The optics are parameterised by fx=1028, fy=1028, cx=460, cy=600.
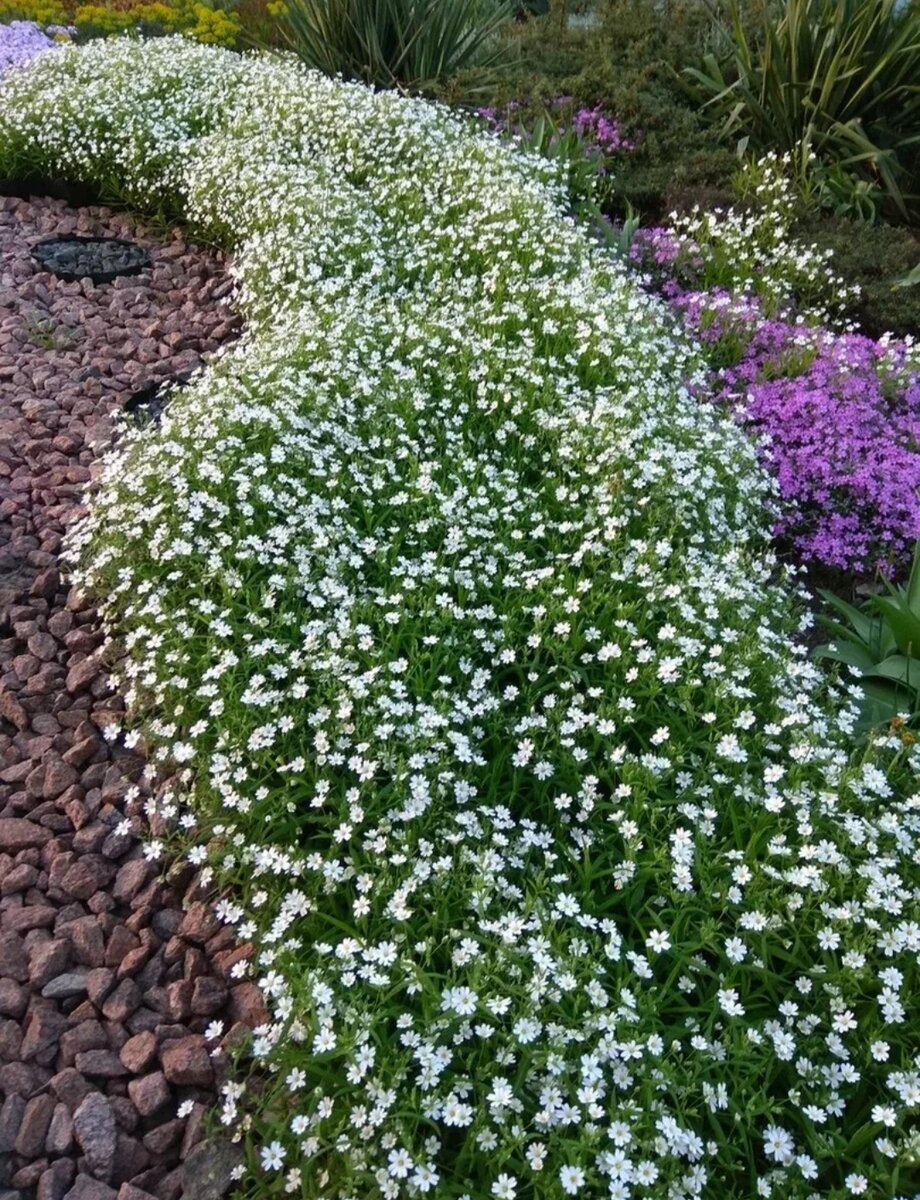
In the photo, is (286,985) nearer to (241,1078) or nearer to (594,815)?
(241,1078)

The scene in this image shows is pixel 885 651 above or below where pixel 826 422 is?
below

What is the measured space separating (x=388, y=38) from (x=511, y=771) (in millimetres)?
8851

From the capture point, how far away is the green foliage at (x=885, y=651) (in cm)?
360

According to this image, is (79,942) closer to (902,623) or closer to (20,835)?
(20,835)

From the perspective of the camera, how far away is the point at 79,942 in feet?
→ 9.64

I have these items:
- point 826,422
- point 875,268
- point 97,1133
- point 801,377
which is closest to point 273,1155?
point 97,1133

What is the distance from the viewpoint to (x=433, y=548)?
3.72 m

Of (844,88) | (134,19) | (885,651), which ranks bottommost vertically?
(134,19)

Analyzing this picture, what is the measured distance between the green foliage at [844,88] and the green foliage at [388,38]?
9.13ft

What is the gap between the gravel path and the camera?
2.52 m

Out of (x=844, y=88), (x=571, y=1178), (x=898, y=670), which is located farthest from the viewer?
(x=844, y=88)

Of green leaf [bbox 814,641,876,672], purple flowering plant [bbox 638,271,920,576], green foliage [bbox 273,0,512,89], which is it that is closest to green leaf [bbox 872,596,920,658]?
green leaf [bbox 814,641,876,672]

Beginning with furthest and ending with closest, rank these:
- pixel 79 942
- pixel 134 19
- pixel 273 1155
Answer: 1. pixel 134 19
2. pixel 79 942
3. pixel 273 1155

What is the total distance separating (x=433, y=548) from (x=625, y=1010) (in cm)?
186
